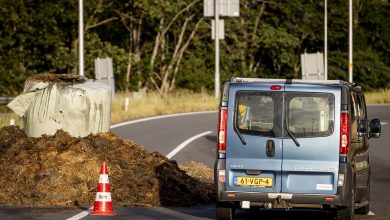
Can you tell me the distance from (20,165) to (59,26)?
4455 centimetres

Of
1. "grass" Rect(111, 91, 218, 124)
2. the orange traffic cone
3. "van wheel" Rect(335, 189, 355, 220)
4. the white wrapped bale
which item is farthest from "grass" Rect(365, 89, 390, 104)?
"van wheel" Rect(335, 189, 355, 220)

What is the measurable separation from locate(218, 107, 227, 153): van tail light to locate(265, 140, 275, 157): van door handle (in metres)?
0.51

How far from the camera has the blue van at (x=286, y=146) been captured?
1424cm

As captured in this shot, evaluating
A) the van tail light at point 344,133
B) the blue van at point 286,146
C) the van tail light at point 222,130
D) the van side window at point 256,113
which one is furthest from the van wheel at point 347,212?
the van tail light at point 222,130

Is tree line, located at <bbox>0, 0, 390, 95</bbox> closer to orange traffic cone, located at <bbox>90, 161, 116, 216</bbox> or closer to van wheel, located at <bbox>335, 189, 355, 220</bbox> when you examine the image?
orange traffic cone, located at <bbox>90, 161, 116, 216</bbox>

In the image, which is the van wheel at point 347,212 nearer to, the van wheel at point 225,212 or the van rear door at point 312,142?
the van rear door at point 312,142

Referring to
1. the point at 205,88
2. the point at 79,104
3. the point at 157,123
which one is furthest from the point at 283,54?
the point at 79,104

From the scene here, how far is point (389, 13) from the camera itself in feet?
245

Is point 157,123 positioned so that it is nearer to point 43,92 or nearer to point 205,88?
point 43,92

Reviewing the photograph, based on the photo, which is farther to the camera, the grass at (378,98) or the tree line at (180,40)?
the tree line at (180,40)

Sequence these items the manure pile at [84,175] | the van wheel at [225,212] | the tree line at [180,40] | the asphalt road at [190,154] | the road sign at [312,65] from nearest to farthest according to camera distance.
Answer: the van wheel at [225,212] → the asphalt road at [190,154] → the manure pile at [84,175] → the road sign at [312,65] → the tree line at [180,40]

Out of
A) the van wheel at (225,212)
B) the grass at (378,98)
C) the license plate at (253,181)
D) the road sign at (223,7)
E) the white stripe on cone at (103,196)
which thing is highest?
the road sign at (223,7)

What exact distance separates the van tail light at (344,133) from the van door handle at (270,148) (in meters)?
0.79

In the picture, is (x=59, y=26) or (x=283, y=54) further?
(x=283, y=54)
